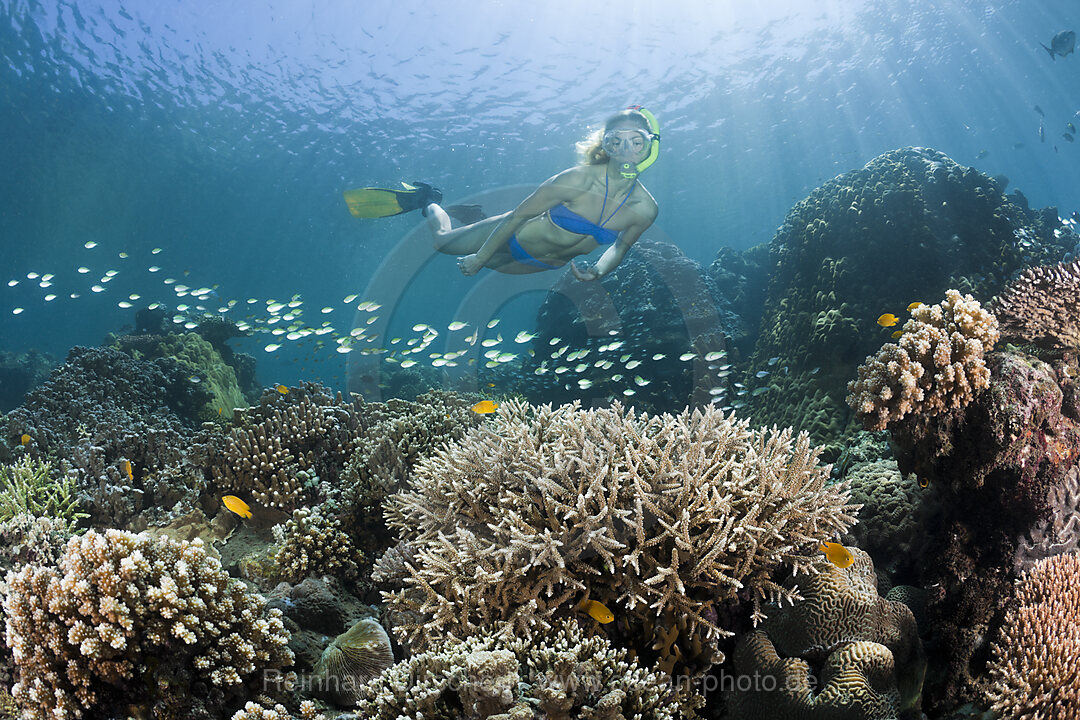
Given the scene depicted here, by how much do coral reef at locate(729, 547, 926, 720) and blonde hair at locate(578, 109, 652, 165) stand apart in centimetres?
441

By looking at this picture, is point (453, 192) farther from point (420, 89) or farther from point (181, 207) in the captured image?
point (181, 207)

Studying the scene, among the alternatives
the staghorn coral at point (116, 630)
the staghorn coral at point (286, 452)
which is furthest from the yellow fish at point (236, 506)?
the staghorn coral at point (116, 630)

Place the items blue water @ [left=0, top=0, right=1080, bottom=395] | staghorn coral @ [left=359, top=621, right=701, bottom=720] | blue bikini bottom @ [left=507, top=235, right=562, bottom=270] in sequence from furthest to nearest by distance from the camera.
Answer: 1. blue water @ [left=0, top=0, right=1080, bottom=395]
2. blue bikini bottom @ [left=507, top=235, right=562, bottom=270]
3. staghorn coral @ [left=359, top=621, right=701, bottom=720]

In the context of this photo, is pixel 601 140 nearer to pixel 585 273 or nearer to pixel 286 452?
pixel 585 273

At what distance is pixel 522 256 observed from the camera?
20.9 feet

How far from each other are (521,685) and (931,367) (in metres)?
3.54

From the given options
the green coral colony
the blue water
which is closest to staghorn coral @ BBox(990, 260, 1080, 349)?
the green coral colony

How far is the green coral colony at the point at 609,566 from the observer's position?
2.31m

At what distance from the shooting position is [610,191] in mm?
5363

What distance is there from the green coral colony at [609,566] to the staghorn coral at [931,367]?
0.07ft

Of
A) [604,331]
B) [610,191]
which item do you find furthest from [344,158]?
[610,191]

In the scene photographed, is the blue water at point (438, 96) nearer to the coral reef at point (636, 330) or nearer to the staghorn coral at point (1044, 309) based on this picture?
the coral reef at point (636, 330)

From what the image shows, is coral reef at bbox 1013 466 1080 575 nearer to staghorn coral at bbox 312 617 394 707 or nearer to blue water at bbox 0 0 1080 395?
staghorn coral at bbox 312 617 394 707

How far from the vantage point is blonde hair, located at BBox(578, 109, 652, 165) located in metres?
5.02
